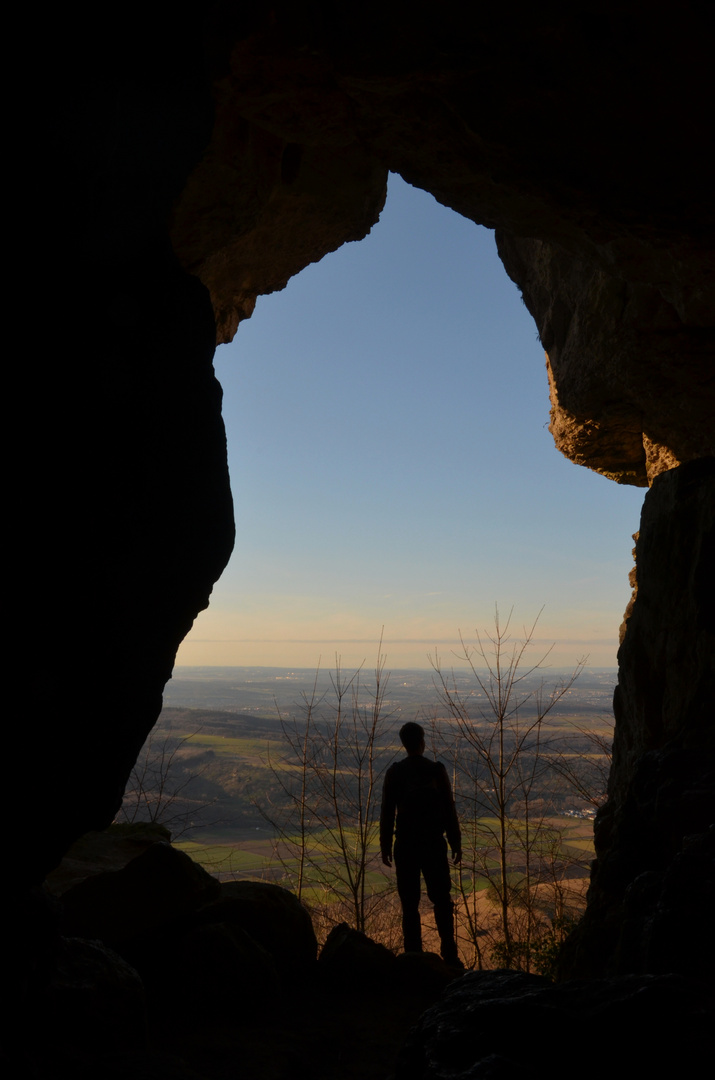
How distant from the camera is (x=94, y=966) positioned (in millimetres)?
3770

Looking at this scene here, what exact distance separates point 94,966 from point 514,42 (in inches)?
262

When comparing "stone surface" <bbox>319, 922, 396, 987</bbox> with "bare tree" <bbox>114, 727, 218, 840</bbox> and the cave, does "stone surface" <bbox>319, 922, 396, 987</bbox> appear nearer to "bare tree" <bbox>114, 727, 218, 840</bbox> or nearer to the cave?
the cave

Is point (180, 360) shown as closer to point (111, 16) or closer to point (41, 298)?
point (41, 298)

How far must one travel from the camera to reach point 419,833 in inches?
223

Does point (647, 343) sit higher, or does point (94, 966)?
point (647, 343)

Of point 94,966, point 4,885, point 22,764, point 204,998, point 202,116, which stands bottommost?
point 204,998

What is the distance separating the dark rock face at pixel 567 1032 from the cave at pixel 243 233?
535 millimetres

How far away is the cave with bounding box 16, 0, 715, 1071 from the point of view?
10.4 feet

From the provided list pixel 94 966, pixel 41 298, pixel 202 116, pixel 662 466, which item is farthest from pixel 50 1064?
pixel 662 466

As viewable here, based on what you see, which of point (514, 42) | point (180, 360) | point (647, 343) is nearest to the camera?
point (180, 360)

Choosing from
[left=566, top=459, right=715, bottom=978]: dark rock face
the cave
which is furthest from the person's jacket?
the cave

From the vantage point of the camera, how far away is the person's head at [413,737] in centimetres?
590

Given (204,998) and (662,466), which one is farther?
(662,466)

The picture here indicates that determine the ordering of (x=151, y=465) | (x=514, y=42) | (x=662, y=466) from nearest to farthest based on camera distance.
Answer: (x=151, y=465)
(x=514, y=42)
(x=662, y=466)
